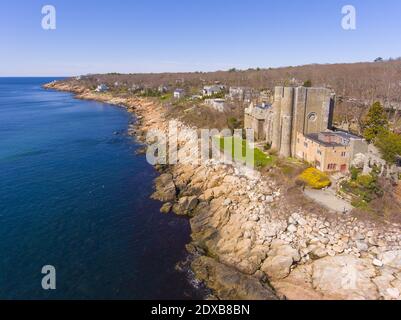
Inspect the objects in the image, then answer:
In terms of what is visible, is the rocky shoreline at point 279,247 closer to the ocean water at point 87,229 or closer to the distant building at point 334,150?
the ocean water at point 87,229

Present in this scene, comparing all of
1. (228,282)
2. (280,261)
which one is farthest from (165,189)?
(280,261)

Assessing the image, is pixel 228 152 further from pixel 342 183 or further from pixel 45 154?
pixel 45 154

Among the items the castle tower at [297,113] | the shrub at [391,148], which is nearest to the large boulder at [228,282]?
the shrub at [391,148]

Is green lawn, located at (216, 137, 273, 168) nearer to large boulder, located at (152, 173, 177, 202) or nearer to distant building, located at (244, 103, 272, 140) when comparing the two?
distant building, located at (244, 103, 272, 140)

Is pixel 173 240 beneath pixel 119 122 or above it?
beneath

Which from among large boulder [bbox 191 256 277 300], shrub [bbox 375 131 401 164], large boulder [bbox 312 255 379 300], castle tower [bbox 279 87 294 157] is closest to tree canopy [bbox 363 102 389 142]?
shrub [bbox 375 131 401 164]
